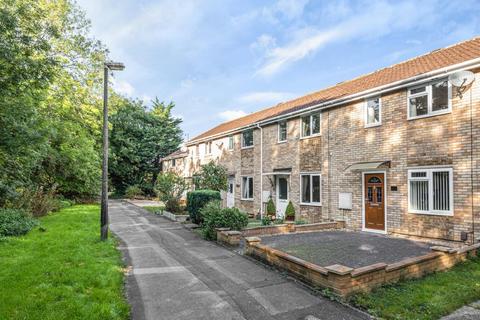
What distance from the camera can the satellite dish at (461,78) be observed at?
8578 millimetres

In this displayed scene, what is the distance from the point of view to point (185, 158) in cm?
3062

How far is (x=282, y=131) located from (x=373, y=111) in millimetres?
5638

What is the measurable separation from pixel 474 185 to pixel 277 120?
9.62 m

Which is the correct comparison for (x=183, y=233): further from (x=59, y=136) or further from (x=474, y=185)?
(x=59, y=136)

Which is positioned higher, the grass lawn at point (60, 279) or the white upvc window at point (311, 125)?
the white upvc window at point (311, 125)

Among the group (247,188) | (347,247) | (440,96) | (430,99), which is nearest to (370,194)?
(347,247)

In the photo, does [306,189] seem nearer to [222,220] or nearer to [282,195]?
[282,195]

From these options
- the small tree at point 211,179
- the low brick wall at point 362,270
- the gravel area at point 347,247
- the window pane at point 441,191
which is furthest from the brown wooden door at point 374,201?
the small tree at point 211,179

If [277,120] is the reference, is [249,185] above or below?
below

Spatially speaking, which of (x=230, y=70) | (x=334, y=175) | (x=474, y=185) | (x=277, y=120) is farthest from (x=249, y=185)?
(x=474, y=185)

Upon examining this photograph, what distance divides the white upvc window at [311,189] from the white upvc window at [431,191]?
13.9 feet

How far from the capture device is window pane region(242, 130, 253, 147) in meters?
19.1

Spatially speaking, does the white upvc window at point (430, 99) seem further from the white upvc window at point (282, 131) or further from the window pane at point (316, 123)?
the white upvc window at point (282, 131)

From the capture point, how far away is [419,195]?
32.5ft
